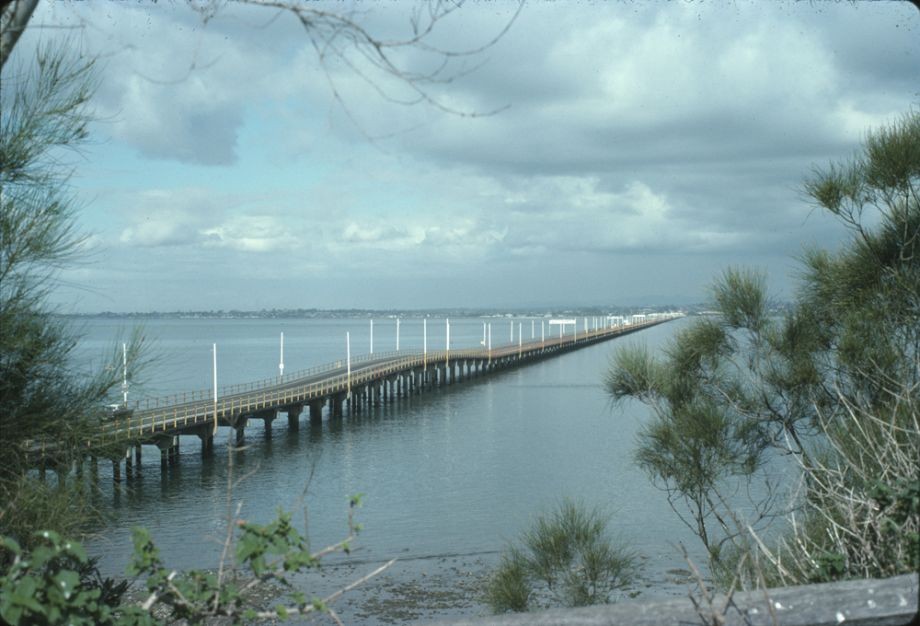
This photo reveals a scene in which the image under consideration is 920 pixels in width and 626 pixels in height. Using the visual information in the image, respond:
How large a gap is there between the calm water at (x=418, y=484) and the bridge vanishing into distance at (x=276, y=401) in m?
0.88

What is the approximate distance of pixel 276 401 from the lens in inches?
1734

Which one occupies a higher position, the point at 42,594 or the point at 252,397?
the point at 42,594

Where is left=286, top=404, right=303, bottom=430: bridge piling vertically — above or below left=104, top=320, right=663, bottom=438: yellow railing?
below

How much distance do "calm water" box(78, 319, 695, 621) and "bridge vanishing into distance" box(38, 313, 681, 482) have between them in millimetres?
876

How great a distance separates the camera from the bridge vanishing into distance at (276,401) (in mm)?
18047

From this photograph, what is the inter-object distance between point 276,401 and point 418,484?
14424mm

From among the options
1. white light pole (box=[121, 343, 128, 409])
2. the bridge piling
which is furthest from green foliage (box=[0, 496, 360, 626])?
the bridge piling

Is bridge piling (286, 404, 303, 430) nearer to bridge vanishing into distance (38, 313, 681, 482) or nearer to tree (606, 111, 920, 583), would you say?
bridge vanishing into distance (38, 313, 681, 482)

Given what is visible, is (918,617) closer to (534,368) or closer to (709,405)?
(709,405)

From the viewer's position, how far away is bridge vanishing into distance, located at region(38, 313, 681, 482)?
1805cm

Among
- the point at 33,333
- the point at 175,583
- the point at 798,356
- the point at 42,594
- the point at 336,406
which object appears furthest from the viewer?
the point at 336,406

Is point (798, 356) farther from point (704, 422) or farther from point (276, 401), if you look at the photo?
point (276, 401)

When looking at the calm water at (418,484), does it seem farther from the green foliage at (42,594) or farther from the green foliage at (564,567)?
the green foliage at (42,594)

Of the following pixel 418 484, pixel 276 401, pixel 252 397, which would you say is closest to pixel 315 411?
pixel 276 401
